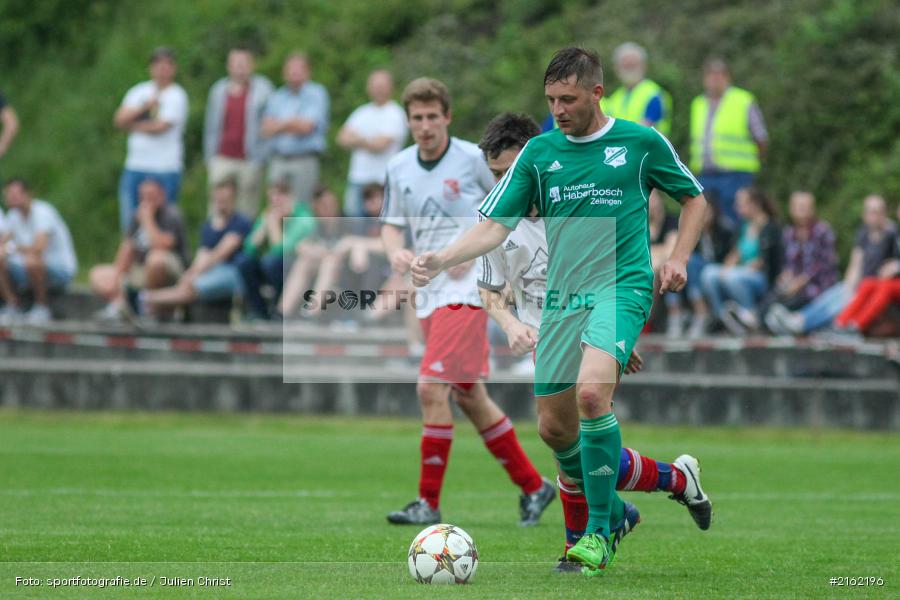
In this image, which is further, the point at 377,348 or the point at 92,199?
the point at 92,199

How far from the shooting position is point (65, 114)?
107 ft

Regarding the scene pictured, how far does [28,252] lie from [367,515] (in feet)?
35.0

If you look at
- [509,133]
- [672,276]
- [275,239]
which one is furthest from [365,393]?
[672,276]

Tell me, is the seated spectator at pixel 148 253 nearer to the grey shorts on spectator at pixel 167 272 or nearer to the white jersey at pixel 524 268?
the grey shorts on spectator at pixel 167 272

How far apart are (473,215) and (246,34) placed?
23.2 m

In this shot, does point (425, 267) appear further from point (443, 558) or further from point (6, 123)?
point (6, 123)

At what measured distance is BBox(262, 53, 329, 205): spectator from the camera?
18391mm

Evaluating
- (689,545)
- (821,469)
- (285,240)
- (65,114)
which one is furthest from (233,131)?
(65,114)

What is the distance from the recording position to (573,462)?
7.45 metres

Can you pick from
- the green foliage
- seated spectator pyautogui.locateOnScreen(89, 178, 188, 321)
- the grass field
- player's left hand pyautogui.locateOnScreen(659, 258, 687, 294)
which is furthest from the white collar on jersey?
the green foliage

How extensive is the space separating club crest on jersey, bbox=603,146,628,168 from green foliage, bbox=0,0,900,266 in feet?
46.9

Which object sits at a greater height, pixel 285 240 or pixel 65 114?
pixel 65 114

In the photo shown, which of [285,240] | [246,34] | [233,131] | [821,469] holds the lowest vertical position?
[821,469]

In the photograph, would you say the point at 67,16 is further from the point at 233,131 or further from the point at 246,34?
the point at 233,131
